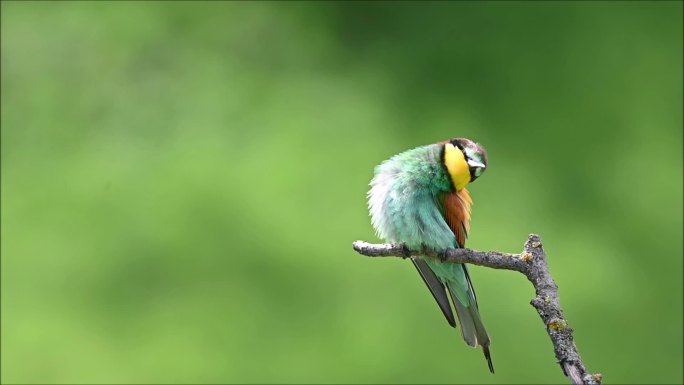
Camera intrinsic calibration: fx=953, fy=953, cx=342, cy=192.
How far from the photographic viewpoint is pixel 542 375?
3340 millimetres

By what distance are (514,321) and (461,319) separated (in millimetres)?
1729

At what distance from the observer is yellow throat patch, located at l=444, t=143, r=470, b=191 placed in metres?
1.44

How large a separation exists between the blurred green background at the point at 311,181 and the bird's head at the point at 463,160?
5.93 ft

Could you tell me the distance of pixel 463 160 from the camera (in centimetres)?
143

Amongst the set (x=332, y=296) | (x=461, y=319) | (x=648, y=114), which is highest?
(x=648, y=114)

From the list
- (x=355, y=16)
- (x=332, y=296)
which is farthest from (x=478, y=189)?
(x=355, y=16)

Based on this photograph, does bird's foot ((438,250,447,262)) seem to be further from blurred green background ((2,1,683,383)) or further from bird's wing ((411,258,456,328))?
blurred green background ((2,1,683,383))

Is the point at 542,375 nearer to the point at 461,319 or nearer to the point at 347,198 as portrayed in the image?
the point at 347,198

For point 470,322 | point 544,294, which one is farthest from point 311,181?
point 544,294

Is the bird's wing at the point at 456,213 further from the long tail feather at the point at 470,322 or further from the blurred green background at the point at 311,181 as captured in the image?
the blurred green background at the point at 311,181

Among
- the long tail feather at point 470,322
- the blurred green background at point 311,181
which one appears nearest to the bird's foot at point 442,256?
the long tail feather at point 470,322

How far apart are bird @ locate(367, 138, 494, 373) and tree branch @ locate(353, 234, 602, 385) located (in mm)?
422

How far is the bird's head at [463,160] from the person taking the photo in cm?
134

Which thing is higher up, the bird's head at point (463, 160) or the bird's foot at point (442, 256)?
the bird's head at point (463, 160)
